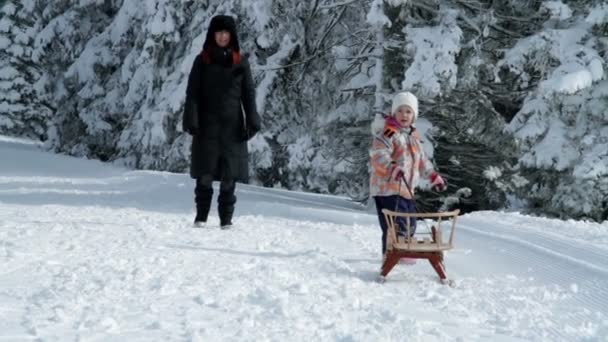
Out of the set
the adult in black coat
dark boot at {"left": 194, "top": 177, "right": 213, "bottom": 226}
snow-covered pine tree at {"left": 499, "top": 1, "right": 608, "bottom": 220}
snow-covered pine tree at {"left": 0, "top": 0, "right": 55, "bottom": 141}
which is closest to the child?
the adult in black coat

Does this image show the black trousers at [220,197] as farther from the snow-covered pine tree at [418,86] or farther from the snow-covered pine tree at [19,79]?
the snow-covered pine tree at [19,79]

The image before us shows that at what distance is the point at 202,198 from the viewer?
26.1 ft

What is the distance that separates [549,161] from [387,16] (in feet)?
10.6

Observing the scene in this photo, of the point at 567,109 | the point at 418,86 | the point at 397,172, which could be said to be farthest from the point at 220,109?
the point at 567,109

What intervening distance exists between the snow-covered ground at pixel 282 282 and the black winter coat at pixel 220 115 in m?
0.76

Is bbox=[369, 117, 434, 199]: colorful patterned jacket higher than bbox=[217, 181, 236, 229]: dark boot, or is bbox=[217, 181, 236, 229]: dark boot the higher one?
bbox=[369, 117, 434, 199]: colorful patterned jacket

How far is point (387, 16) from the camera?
10.6m

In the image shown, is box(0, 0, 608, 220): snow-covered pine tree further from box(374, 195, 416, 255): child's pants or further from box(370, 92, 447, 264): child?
box(374, 195, 416, 255): child's pants

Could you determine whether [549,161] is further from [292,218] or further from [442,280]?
[442,280]

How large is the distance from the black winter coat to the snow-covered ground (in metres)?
0.76

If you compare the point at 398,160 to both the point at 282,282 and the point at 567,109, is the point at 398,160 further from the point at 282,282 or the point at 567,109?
the point at 567,109

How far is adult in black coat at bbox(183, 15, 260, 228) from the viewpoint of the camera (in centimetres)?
768

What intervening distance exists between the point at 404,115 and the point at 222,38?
258cm

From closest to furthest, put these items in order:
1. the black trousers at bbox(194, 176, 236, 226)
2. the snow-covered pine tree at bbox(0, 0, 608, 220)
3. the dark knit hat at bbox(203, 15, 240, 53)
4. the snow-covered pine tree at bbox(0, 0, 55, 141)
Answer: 1. the dark knit hat at bbox(203, 15, 240, 53)
2. the black trousers at bbox(194, 176, 236, 226)
3. the snow-covered pine tree at bbox(0, 0, 608, 220)
4. the snow-covered pine tree at bbox(0, 0, 55, 141)
